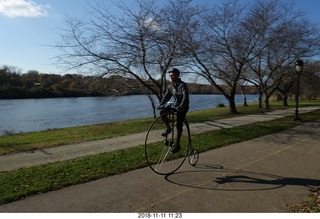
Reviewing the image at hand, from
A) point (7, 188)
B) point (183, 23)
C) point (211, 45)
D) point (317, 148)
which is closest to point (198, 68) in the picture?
point (211, 45)

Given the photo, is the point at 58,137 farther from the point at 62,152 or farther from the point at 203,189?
the point at 203,189

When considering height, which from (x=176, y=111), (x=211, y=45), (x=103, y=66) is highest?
(x=211, y=45)

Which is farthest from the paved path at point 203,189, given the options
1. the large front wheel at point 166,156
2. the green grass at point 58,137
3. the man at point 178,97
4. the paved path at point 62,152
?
the green grass at point 58,137

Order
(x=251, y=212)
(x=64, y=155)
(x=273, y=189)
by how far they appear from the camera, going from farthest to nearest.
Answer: (x=64, y=155)
(x=273, y=189)
(x=251, y=212)

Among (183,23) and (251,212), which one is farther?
(183,23)

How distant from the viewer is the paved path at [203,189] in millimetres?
4766

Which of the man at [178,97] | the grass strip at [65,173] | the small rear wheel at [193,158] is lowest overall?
the grass strip at [65,173]

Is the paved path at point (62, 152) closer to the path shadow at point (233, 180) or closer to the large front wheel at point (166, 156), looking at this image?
the large front wheel at point (166, 156)

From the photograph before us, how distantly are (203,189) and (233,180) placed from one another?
0.89m

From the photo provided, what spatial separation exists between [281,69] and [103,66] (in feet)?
57.3

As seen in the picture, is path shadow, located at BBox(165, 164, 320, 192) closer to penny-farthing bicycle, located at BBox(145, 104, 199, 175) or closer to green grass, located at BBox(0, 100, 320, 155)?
penny-farthing bicycle, located at BBox(145, 104, 199, 175)

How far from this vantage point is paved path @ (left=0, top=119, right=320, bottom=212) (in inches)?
188

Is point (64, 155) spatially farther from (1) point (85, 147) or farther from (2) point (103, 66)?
(2) point (103, 66)

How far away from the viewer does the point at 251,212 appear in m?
4.61
